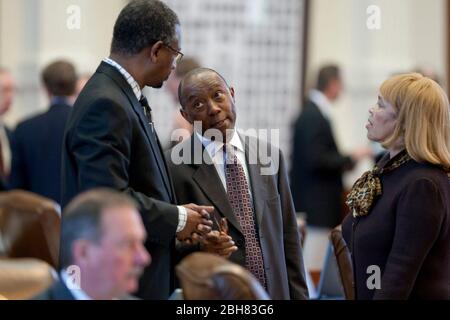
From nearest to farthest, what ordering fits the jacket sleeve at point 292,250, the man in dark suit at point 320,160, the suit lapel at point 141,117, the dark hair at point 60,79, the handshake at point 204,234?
the handshake at point 204,234, the suit lapel at point 141,117, the jacket sleeve at point 292,250, the dark hair at point 60,79, the man in dark suit at point 320,160

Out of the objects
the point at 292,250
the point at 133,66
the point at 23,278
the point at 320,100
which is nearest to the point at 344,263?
the point at 292,250

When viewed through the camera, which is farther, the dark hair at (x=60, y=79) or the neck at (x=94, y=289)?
the dark hair at (x=60, y=79)

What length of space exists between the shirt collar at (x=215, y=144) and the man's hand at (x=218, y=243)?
452 mm

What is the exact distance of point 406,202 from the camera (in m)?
3.74

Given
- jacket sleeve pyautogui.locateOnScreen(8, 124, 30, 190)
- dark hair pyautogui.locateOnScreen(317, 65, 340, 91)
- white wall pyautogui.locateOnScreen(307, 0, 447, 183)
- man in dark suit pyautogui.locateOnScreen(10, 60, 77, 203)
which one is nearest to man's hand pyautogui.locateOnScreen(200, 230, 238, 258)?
man in dark suit pyautogui.locateOnScreen(10, 60, 77, 203)

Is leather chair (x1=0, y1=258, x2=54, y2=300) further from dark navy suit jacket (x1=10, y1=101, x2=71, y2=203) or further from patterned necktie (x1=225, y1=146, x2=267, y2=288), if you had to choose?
dark navy suit jacket (x1=10, y1=101, x2=71, y2=203)

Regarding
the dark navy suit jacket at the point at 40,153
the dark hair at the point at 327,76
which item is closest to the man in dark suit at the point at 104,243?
the dark navy suit jacket at the point at 40,153

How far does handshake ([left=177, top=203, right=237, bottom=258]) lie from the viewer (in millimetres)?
3707

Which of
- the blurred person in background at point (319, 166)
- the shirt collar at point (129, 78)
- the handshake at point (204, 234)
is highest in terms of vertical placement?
the shirt collar at point (129, 78)

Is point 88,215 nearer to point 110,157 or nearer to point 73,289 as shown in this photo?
point 73,289

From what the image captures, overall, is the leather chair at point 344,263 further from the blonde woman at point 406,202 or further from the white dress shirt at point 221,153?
the white dress shirt at point 221,153

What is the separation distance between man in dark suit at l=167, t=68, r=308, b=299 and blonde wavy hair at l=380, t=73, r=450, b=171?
606mm

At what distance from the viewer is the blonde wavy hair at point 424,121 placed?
3793mm
